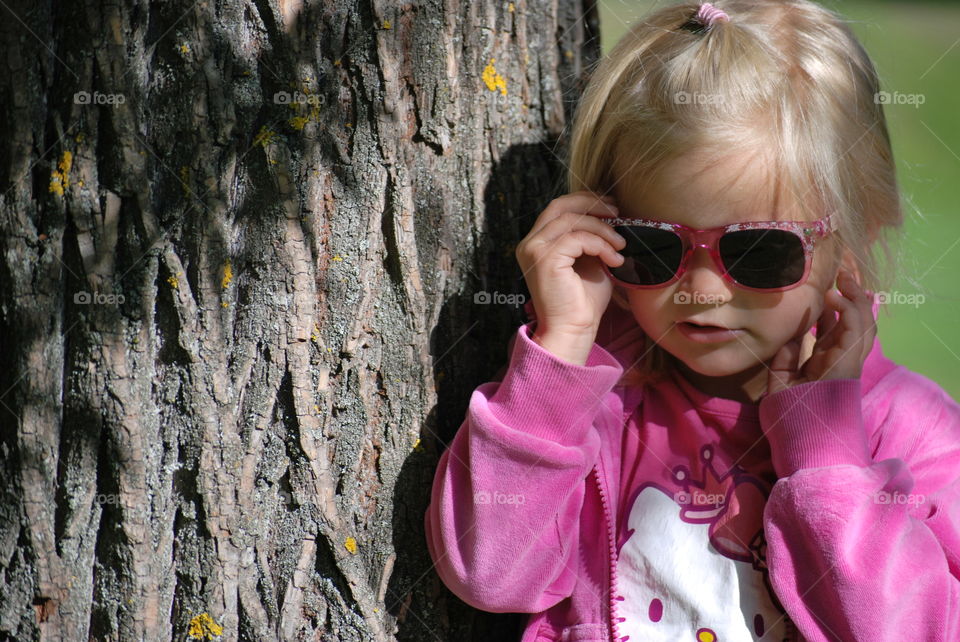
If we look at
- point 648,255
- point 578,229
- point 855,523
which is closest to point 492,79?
point 578,229

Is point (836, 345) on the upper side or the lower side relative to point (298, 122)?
lower

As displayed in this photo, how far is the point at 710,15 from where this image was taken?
193cm

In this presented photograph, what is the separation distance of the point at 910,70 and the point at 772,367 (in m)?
8.25

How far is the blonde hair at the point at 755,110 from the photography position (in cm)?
181

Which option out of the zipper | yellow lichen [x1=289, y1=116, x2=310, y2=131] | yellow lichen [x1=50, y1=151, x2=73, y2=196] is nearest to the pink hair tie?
yellow lichen [x1=289, y1=116, x2=310, y2=131]

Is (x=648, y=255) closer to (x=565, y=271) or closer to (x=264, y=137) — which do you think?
(x=565, y=271)

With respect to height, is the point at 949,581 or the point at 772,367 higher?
the point at 772,367

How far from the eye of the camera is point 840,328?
1.88 metres

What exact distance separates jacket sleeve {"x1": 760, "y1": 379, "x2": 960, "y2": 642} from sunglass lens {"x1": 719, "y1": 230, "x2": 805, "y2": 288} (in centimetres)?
23

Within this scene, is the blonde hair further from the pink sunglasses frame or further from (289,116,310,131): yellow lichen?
(289,116,310,131): yellow lichen

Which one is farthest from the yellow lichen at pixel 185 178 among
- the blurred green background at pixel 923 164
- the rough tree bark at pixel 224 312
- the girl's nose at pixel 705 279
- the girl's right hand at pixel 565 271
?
the blurred green background at pixel 923 164

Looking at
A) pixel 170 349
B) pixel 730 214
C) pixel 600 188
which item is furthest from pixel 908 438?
pixel 170 349

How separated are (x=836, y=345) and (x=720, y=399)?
266 mm

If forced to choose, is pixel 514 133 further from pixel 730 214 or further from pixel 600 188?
pixel 730 214
